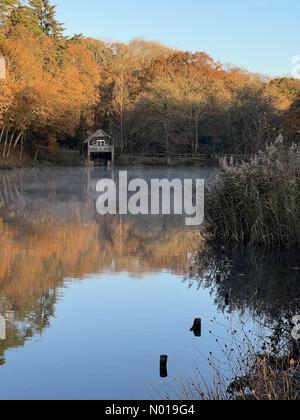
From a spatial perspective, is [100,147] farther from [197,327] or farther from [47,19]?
[197,327]

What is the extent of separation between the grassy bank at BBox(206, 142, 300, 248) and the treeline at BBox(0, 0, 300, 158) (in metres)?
33.2

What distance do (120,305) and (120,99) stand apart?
5598 centimetres

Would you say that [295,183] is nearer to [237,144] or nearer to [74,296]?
[74,296]

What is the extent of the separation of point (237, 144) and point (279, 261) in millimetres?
48066

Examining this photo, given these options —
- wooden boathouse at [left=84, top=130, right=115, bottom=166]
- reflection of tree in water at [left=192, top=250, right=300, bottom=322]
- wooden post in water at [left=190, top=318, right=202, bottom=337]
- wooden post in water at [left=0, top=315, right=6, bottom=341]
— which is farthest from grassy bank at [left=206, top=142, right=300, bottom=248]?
wooden boathouse at [left=84, top=130, right=115, bottom=166]

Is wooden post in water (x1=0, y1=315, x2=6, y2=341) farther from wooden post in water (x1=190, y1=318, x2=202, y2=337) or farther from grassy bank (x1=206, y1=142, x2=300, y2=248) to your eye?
grassy bank (x1=206, y1=142, x2=300, y2=248)

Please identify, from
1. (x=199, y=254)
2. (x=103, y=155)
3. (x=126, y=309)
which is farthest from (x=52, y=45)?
(x=126, y=309)

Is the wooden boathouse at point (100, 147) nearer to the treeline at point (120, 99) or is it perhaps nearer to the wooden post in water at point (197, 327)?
the treeline at point (120, 99)

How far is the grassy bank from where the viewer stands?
12484mm

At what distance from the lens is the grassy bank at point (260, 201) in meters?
12.5

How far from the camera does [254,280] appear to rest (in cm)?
1034

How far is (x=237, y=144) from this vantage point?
193ft

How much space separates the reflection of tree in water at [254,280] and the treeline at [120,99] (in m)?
34.7

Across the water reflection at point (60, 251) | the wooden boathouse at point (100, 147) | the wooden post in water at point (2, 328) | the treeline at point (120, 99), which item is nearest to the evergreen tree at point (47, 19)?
the treeline at point (120, 99)
